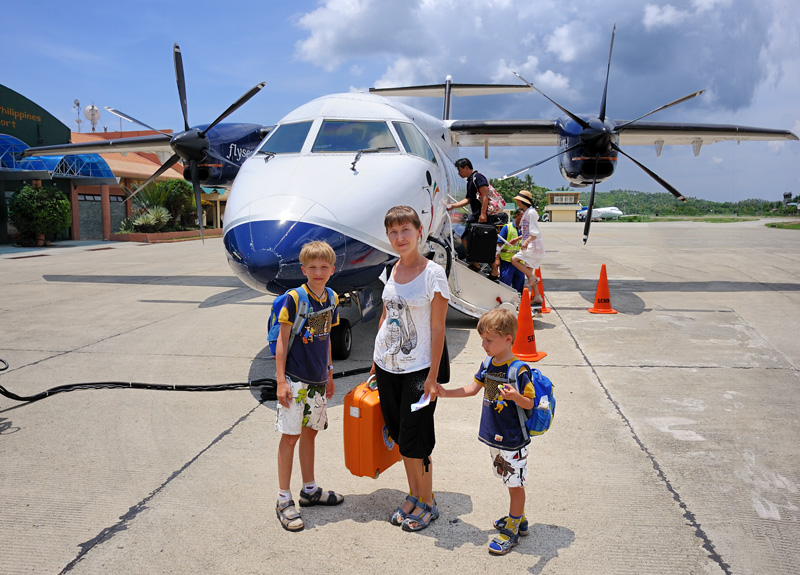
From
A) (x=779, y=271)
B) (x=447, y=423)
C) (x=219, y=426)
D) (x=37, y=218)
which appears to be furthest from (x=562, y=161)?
(x=37, y=218)

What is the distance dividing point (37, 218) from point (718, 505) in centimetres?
2611

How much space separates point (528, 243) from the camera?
877 centimetres

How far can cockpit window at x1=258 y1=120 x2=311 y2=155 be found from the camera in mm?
6523

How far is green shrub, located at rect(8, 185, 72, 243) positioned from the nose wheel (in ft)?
72.0

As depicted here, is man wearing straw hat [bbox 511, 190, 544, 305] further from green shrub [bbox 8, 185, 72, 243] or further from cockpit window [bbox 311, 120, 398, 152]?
green shrub [bbox 8, 185, 72, 243]

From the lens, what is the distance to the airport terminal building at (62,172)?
2437cm

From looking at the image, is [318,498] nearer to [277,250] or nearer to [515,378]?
[515,378]

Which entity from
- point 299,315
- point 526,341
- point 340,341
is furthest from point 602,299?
point 299,315

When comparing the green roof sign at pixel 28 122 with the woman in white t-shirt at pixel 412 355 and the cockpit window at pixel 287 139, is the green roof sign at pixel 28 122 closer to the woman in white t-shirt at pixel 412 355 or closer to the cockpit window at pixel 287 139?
the cockpit window at pixel 287 139

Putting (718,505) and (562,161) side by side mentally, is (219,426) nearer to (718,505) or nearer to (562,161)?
(718,505)

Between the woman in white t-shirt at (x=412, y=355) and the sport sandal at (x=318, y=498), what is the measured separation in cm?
41

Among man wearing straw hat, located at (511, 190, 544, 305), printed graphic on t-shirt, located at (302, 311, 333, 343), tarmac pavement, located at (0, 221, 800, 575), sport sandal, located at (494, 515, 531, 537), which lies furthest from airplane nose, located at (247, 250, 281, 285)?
man wearing straw hat, located at (511, 190, 544, 305)

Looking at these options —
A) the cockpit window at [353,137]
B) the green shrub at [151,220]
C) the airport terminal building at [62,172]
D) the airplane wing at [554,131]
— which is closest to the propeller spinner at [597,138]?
the airplane wing at [554,131]

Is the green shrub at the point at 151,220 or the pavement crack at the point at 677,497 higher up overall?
the green shrub at the point at 151,220
